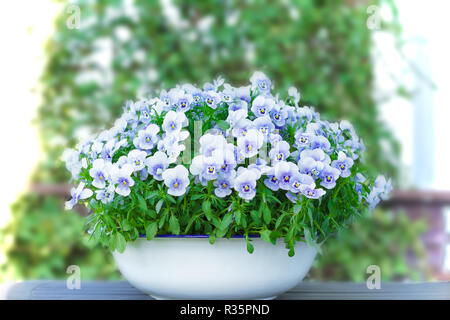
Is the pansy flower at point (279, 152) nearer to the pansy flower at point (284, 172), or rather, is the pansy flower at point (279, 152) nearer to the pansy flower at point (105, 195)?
the pansy flower at point (284, 172)

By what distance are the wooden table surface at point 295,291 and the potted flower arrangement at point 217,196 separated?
0.41ft

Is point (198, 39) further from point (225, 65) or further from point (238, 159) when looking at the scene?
point (238, 159)

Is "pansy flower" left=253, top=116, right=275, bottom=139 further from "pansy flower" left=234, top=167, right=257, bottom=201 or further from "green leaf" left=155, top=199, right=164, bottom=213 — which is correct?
"green leaf" left=155, top=199, right=164, bottom=213

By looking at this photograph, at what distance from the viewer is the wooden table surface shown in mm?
881

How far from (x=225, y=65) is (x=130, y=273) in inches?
51.0

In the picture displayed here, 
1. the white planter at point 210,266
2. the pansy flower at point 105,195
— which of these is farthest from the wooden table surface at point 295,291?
the pansy flower at point 105,195

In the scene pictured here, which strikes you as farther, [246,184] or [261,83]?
[261,83]

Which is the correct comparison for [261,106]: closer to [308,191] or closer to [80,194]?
[308,191]

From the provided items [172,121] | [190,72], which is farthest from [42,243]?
[172,121]

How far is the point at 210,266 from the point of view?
2.37ft

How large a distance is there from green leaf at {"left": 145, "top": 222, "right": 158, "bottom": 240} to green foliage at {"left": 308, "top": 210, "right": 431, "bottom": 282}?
130 centimetres

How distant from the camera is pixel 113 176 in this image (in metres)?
0.71

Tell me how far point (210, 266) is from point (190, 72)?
1321mm

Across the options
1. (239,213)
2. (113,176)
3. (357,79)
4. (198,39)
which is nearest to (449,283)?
(239,213)
